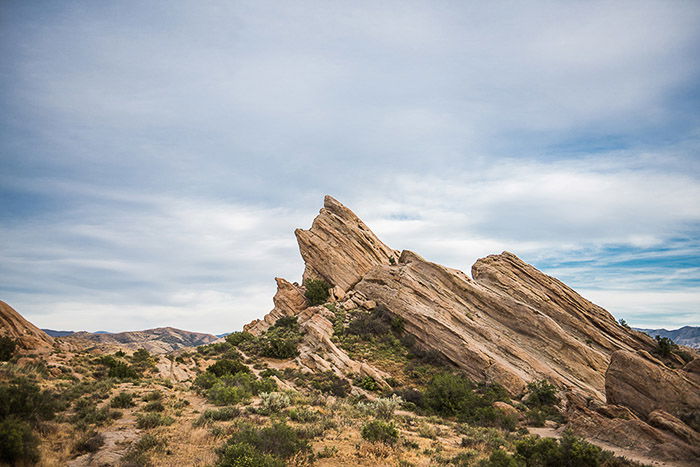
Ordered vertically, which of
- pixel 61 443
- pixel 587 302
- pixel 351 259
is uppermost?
pixel 351 259

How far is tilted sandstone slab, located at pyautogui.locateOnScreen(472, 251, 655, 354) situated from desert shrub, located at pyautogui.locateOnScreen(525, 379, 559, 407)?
12867mm

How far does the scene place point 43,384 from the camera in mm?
18094

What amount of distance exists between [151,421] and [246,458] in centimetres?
692

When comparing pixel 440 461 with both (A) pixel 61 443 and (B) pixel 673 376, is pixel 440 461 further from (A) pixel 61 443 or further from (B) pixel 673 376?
(B) pixel 673 376

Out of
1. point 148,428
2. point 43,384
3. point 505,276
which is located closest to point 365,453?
point 148,428

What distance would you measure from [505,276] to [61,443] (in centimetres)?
4361

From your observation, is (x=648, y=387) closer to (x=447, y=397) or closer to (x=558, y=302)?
(x=447, y=397)

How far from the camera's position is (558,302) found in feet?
141

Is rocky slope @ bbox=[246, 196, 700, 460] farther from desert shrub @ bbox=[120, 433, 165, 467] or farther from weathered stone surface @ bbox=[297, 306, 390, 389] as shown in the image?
desert shrub @ bbox=[120, 433, 165, 467]

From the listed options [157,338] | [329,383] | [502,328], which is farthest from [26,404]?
[157,338]

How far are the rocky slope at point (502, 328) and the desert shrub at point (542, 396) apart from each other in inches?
39.0

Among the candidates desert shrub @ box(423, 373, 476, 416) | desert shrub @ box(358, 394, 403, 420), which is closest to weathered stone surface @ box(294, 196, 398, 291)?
desert shrub @ box(423, 373, 476, 416)

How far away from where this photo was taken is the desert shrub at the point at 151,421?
13852 mm

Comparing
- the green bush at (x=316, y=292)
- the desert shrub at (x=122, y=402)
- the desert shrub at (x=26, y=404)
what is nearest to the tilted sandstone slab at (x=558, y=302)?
the green bush at (x=316, y=292)
